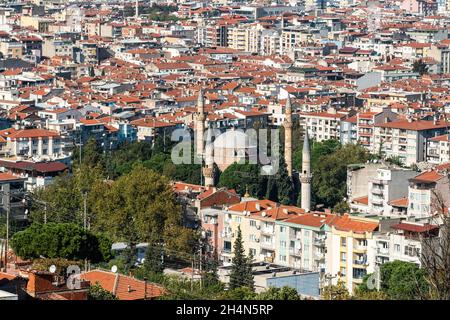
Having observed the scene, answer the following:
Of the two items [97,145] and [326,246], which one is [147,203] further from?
[97,145]

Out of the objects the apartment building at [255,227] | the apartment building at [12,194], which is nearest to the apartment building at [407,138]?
the apartment building at [12,194]

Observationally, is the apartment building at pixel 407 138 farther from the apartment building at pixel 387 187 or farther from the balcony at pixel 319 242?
the balcony at pixel 319 242

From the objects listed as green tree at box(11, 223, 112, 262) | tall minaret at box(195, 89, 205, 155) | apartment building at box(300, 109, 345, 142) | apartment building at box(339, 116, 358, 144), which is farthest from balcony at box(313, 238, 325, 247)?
apartment building at box(300, 109, 345, 142)

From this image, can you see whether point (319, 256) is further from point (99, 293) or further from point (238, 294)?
point (99, 293)

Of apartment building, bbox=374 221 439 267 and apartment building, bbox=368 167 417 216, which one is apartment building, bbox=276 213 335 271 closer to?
apartment building, bbox=374 221 439 267

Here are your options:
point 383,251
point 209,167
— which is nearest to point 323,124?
point 209,167
